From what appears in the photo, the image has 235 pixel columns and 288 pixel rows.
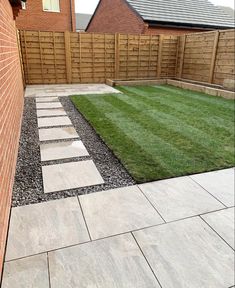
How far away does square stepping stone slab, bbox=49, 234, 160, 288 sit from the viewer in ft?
4.60

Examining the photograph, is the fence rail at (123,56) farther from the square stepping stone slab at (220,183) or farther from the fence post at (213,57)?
the square stepping stone slab at (220,183)

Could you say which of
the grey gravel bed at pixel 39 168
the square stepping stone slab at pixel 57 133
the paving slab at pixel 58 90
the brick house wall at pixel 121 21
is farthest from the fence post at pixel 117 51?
the square stepping stone slab at pixel 57 133

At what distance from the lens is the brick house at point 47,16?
1246 cm

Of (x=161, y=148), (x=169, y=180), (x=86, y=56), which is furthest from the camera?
(x=86, y=56)

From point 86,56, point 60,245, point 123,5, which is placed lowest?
point 60,245

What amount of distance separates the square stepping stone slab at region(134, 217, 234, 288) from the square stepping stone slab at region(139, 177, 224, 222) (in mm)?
130

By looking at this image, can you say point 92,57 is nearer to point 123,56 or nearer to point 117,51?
point 117,51

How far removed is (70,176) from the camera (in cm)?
259

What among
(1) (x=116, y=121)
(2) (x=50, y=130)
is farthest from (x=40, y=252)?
(1) (x=116, y=121)

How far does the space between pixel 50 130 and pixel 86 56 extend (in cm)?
587

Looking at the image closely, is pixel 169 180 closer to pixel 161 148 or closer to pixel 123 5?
pixel 161 148

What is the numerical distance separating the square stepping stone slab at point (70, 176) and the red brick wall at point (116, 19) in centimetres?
992

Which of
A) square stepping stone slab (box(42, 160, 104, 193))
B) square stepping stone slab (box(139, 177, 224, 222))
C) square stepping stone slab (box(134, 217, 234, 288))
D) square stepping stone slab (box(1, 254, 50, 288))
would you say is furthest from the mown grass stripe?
square stepping stone slab (box(1, 254, 50, 288))

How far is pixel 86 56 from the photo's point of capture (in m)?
9.02
